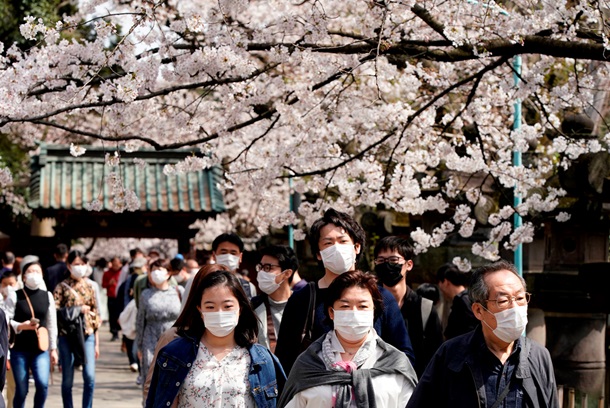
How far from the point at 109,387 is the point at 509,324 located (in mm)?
11784

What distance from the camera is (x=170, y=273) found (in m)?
13.4

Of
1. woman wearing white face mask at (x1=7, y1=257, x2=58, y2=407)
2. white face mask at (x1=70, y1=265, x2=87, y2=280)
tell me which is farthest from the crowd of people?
white face mask at (x1=70, y1=265, x2=87, y2=280)

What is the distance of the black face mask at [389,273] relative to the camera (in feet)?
24.9

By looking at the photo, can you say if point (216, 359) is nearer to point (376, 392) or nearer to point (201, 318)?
point (201, 318)

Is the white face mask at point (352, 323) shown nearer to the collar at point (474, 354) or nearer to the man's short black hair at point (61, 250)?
the collar at point (474, 354)

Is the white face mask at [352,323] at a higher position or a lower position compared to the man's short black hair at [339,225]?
lower

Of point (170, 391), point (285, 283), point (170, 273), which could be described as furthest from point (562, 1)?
point (170, 273)

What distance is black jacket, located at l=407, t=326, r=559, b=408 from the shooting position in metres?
4.74

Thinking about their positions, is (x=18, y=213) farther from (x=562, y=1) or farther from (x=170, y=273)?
(x=562, y=1)

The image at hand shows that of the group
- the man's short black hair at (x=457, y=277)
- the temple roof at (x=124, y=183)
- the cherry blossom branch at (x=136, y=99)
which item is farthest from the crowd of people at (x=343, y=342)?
the temple roof at (x=124, y=183)

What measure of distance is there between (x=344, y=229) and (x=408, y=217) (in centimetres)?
966

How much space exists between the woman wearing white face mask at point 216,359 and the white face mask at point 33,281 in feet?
18.3

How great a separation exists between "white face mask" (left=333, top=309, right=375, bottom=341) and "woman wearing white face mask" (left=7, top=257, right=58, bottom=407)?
20.4ft

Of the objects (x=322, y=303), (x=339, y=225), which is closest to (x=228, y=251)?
(x=339, y=225)
